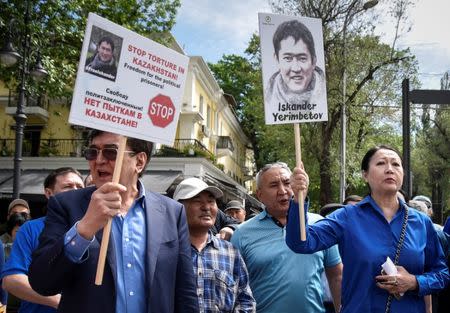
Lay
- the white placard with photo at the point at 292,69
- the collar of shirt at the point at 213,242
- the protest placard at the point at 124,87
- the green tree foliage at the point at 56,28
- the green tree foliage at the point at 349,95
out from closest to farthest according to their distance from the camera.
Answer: the protest placard at the point at 124,87 < the white placard with photo at the point at 292,69 < the collar of shirt at the point at 213,242 < the green tree foliage at the point at 56,28 < the green tree foliage at the point at 349,95

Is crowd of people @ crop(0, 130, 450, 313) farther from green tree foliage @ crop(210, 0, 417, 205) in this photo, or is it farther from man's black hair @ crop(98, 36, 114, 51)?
green tree foliage @ crop(210, 0, 417, 205)

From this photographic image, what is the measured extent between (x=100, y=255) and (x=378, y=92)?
25866mm

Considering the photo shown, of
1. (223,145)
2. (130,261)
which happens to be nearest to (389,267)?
(130,261)

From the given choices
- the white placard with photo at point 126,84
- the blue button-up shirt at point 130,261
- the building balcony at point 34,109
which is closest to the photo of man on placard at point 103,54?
the white placard with photo at point 126,84

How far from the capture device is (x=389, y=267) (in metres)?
3.14

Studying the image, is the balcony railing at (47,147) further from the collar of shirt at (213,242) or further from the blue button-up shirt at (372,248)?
the blue button-up shirt at (372,248)

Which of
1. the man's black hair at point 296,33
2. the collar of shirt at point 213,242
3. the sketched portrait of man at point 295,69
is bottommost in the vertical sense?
the collar of shirt at point 213,242

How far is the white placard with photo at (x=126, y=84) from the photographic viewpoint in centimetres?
235

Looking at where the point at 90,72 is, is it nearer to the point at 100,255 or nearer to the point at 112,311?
the point at 100,255

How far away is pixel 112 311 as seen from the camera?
233cm

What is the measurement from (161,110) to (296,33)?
1364mm

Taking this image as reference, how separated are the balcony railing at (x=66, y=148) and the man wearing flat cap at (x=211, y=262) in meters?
21.3

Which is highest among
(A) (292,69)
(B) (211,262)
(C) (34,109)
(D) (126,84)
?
(C) (34,109)

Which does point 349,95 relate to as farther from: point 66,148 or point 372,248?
point 372,248
